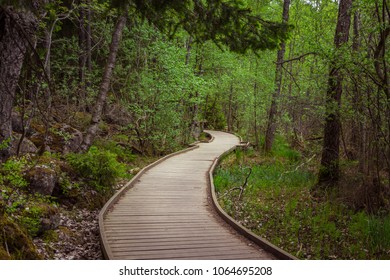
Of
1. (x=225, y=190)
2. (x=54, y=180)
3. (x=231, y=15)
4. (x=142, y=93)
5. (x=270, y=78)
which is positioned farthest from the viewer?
(x=270, y=78)

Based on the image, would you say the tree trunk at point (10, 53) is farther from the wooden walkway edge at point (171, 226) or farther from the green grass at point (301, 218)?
the green grass at point (301, 218)

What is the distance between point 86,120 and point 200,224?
9041 millimetres

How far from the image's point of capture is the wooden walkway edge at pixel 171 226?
193 inches

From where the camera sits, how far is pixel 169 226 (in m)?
6.04

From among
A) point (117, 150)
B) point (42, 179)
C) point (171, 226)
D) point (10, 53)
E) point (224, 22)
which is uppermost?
point (224, 22)

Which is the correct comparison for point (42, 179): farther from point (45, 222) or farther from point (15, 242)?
point (15, 242)

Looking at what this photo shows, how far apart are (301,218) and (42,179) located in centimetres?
576

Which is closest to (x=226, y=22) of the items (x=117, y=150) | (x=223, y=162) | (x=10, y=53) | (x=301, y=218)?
(x=10, y=53)

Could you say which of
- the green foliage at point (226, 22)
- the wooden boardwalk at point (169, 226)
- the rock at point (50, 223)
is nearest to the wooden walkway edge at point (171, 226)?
the wooden boardwalk at point (169, 226)

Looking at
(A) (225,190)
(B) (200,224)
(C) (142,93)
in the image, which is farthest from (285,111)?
(B) (200,224)

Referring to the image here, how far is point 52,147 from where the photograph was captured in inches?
388

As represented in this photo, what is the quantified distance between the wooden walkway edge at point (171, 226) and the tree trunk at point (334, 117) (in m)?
3.37

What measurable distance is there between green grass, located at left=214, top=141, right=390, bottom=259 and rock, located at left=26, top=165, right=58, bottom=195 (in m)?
4.02

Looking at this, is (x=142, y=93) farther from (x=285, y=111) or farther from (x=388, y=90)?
(x=388, y=90)
